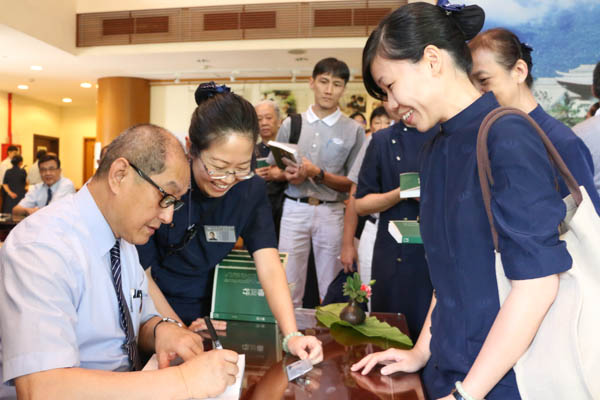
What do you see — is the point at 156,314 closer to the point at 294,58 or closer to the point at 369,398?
the point at 369,398

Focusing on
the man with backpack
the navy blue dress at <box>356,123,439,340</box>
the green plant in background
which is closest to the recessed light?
the man with backpack

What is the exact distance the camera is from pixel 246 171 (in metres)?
1.80

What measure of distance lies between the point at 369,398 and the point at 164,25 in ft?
29.0

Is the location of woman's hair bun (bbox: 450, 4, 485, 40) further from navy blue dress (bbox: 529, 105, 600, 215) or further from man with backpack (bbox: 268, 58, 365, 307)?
man with backpack (bbox: 268, 58, 365, 307)

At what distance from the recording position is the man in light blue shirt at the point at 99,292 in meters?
0.99

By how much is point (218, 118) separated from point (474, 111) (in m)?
Result: 0.94

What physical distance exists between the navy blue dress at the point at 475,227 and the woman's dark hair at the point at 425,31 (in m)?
0.14

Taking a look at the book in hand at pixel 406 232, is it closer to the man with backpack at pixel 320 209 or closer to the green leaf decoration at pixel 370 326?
the green leaf decoration at pixel 370 326

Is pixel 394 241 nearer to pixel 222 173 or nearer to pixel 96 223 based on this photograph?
pixel 222 173

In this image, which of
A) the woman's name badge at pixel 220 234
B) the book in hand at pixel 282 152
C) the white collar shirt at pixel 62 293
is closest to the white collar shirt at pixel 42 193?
the book in hand at pixel 282 152

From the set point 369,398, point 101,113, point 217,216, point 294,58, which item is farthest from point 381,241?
point 101,113

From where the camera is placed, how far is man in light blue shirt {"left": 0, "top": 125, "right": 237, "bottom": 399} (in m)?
0.99

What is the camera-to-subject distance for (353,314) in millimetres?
1674

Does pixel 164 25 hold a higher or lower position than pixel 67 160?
higher
